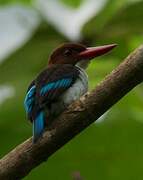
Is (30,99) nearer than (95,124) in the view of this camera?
Yes

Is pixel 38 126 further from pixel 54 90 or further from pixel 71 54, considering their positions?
pixel 71 54

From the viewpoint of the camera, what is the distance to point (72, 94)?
11.6ft

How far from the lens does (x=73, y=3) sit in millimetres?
4531

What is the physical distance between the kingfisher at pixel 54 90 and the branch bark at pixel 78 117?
0.06 m

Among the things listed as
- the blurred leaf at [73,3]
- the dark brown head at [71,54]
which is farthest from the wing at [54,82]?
the blurred leaf at [73,3]

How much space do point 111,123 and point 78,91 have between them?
2.09 ft

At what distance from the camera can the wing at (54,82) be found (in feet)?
11.5

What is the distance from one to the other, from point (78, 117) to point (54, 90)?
48cm

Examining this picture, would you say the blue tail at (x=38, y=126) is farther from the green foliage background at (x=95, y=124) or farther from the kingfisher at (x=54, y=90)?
the green foliage background at (x=95, y=124)

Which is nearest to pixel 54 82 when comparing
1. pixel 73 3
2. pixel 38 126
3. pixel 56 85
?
pixel 56 85

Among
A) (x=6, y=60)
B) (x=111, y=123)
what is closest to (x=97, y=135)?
(x=111, y=123)

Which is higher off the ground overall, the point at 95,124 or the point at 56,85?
the point at 56,85

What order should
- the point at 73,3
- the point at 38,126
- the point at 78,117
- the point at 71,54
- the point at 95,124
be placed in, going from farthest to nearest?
1. the point at 73,3
2. the point at 95,124
3. the point at 71,54
4. the point at 38,126
5. the point at 78,117

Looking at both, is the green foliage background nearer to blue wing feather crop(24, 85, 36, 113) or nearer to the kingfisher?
the kingfisher
